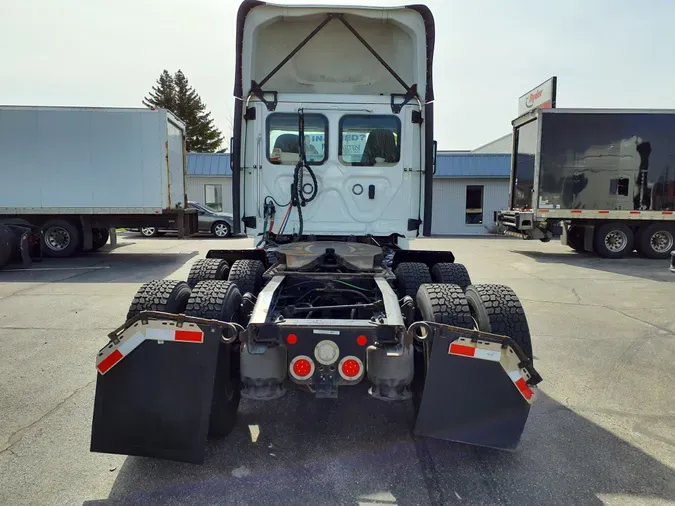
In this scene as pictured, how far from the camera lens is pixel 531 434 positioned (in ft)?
11.0

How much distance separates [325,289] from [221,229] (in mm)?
16999

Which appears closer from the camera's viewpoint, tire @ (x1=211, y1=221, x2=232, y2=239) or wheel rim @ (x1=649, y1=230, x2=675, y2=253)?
wheel rim @ (x1=649, y1=230, x2=675, y2=253)

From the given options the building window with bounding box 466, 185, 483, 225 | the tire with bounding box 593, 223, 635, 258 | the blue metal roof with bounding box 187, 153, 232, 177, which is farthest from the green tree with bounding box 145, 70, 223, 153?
the tire with bounding box 593, 223, 635, 258

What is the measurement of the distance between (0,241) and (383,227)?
386 inches

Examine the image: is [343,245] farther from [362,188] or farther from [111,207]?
[111,207]

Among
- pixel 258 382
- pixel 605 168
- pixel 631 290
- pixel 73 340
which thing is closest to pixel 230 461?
pixel 258 382

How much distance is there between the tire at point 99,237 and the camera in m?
14.0

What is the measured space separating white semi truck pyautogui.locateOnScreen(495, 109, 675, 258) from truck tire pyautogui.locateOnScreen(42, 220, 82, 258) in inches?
498

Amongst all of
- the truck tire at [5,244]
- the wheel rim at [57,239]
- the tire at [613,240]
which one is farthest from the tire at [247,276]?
the tire at [613,240]

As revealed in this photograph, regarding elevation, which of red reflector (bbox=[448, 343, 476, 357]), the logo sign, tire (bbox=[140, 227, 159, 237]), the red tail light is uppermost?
the logo sign

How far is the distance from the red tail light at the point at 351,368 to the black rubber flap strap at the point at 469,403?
0.40 metres

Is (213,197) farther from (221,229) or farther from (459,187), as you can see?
(459,187)

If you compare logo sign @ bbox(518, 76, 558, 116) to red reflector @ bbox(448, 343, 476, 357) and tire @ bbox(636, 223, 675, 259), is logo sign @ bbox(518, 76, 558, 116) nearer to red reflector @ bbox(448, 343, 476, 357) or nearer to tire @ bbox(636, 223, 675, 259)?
tire @ bbox(636, 223, 675, 259)

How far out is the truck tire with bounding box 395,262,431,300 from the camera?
4449 millimetres
